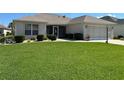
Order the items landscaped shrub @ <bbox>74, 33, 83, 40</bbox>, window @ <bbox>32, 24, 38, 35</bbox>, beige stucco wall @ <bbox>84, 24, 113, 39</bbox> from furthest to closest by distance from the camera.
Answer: beige stucco wall @ <bbox>84, 24, 113, 39</bbox> < landscaped shrub @ <bbox>74, 33, 83, 40</bbox> < window @ <bbox>32, 24, 38, 35</bbox>

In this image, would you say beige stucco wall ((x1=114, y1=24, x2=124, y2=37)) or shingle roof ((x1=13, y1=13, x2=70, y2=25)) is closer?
shingle roof ((x1=13, y1=13, x2=70, y2=25))

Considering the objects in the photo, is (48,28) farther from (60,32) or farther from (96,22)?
(96,22)

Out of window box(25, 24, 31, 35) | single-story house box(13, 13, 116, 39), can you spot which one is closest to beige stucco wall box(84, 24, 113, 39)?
single-story house box(13, 13, 116, 39)

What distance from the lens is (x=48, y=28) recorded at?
36000mm

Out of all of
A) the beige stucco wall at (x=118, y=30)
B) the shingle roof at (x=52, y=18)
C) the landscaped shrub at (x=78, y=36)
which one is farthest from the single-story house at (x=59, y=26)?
the beige stucco wall at (x=118, y=30)

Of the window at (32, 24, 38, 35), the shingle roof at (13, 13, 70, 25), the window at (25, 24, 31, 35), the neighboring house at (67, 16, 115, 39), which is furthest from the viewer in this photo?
the shingle roof at (13, 13, 70, 25)

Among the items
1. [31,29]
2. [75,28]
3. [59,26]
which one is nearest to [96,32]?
[75,28]

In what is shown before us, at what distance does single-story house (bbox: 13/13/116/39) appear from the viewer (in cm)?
3072

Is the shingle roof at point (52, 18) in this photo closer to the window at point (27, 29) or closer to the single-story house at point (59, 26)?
the single-story house at point (59, 26)

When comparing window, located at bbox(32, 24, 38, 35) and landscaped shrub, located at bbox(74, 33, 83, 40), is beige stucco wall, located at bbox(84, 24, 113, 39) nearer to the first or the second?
landscaped shrub, located at bbox(74, 33, 83, 40)

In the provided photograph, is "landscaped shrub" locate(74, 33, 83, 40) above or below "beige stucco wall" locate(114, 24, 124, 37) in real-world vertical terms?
below
